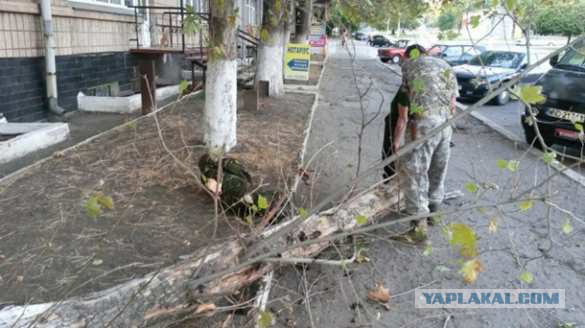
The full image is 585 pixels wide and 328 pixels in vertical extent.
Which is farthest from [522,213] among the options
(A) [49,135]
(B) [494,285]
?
(A) [49,135]

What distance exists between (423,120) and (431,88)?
0.30 m

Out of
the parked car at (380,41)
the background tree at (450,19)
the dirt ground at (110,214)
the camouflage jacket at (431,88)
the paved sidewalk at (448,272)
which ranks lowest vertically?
the paved sidewalk at (448,272)

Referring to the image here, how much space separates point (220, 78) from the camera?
218 inches

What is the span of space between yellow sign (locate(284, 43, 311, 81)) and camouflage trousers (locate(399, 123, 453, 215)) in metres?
8.54

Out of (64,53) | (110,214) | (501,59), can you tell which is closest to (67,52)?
(64,53)

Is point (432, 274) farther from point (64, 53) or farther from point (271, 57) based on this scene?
point (271, 57)

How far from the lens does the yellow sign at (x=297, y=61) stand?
41.0ft

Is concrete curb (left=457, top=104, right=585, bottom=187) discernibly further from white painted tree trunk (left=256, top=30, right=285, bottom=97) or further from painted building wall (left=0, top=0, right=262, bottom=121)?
painted building wall (left=0, top=0, right=262, bottom=121)

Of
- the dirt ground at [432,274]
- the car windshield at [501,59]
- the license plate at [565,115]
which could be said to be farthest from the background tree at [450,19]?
the car windshield at [501,59]

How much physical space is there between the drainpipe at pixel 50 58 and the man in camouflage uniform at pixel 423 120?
545 cm

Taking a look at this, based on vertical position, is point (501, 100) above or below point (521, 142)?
above

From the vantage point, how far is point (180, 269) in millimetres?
2859

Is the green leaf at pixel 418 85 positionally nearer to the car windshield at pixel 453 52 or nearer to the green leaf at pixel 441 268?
the green leaf at pixel 441 268

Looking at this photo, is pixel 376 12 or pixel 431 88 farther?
pixel 376 12
